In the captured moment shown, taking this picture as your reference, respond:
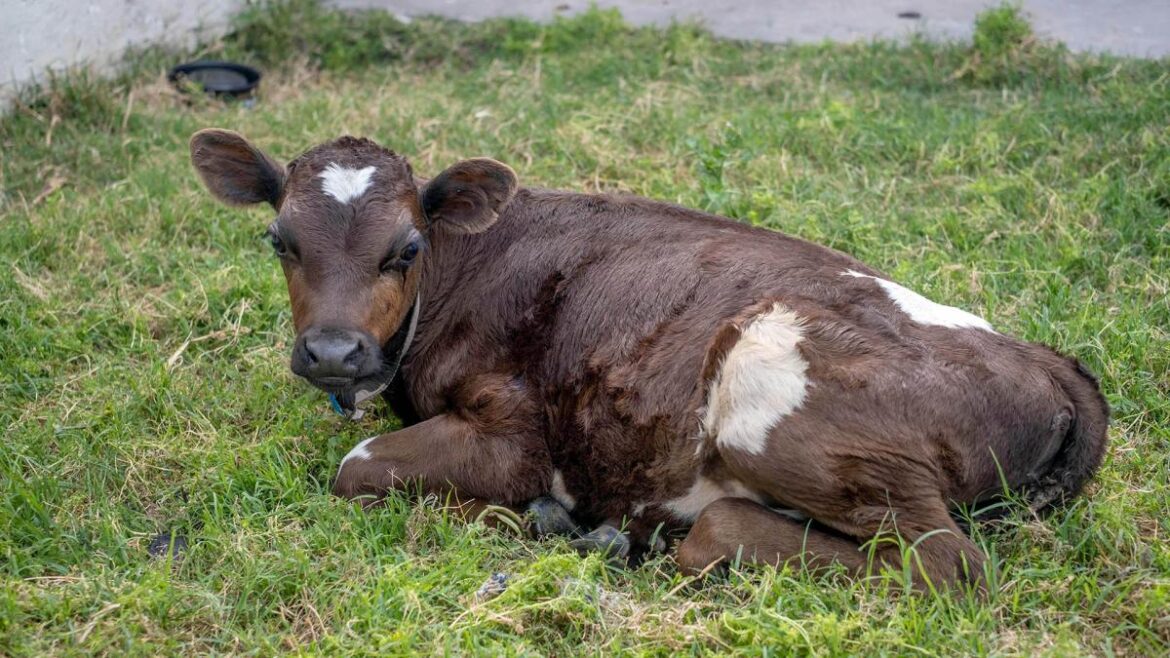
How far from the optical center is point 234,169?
231 inches

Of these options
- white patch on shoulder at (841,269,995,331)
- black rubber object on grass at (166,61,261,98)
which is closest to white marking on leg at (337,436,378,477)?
white patch on shoulder at (841,269,995,331)

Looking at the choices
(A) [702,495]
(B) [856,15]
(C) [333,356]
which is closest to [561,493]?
(A) [702,495]

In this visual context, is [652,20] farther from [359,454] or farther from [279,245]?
[359,454]

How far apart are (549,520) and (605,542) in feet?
1.05

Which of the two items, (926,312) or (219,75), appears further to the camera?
(219,75)

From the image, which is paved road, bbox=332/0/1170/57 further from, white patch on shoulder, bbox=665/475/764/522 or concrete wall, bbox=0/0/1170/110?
white patch on shoulder, bbox=665/475/764/522

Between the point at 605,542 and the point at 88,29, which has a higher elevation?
the point at 88,29

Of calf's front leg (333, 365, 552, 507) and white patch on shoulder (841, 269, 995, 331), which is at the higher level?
white patch on shoulder (841, 269, 995, 331)

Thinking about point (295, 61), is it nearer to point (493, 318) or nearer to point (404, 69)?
point (404, 69)

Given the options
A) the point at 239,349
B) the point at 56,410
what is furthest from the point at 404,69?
the point at 56,410

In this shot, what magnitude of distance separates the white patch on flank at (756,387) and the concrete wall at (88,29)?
6.43m

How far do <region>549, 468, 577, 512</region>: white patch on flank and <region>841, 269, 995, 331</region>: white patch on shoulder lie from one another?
5.02 feet

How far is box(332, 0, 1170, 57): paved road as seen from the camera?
1014cm

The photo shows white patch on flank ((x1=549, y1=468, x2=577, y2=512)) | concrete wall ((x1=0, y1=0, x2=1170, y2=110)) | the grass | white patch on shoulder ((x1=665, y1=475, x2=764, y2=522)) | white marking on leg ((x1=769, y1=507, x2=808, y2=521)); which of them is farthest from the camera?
concrete wall ((x1=0, y1=0, x2=1170, y2=110))
